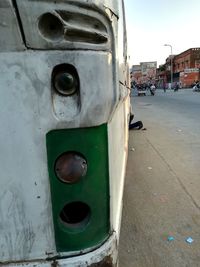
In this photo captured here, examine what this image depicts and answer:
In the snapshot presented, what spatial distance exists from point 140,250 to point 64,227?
5.73 feet

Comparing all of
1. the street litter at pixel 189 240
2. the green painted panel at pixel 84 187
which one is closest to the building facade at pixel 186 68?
the street litter at pixel 189 240

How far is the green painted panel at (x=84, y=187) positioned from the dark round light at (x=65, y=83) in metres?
0.17

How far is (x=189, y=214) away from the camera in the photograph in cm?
389

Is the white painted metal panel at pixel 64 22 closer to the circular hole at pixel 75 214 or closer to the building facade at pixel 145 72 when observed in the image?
the circular hole at pixel 75 214

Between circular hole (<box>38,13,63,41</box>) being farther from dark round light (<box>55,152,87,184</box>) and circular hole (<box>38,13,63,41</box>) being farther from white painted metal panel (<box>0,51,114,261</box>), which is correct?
dark round light (<box>55,152,87,184</box>)

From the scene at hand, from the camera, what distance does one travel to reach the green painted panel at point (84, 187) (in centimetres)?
151

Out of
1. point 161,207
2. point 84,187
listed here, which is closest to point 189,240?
point 161,207

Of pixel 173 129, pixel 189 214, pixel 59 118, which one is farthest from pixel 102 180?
pixel 173 129

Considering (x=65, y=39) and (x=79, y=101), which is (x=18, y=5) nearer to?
(x=65, y=39)

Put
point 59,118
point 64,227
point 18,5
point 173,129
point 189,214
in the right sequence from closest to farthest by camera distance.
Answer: point 18,5, point 59,118, point 64,227, point 189,214, point 173,129

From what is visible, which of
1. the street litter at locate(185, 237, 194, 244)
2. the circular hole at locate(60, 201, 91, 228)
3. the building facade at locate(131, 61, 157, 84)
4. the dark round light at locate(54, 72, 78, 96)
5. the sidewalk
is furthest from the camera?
the building facade at locate(131, 61, 157, 84)

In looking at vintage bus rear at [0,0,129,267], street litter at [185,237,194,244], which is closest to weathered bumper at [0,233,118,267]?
vintage bus rear at [0,0,129,267]

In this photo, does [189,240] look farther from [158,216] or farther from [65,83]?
[65,83]

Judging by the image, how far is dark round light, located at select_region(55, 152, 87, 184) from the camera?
153cm
